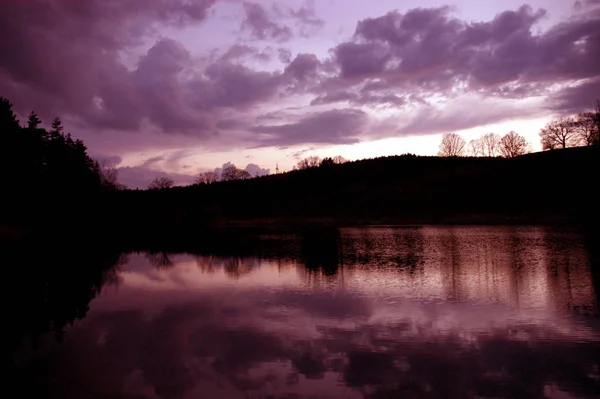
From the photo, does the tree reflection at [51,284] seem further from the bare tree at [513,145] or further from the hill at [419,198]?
the bare tree at [513,145]

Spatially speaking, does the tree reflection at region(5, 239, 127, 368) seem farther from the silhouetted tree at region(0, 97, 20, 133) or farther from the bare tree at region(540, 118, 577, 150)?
the bare tree at region(540, 118, 577, 150)

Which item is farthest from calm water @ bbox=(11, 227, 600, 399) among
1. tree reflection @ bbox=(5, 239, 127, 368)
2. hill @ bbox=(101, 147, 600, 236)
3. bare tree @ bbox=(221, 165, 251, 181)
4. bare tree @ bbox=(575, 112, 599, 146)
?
bare tree @ bbox=(221, 165, 251, 181)

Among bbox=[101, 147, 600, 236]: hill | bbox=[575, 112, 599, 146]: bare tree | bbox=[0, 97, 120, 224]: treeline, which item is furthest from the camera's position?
bbox=[575, 112, 599, 146]: bare tree

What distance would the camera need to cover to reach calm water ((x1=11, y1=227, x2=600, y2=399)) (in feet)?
27.5

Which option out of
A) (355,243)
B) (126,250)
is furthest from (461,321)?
(126,250)

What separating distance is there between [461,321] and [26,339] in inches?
468

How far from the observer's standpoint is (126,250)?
120 ft

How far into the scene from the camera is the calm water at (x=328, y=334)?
8375 millimetres

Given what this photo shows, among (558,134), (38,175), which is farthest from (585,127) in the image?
(38,175)

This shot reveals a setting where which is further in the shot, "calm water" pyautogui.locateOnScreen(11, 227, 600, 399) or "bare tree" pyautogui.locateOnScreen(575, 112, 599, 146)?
"bare tree" pyautogui.locateOnScreen(575, 112, 599, 146)

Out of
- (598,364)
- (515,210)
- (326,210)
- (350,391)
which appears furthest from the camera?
(326,210)

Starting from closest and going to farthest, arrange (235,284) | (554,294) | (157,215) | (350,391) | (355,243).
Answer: (350,391) < (554,294) < (235,284) < (355,243) < (157,215)

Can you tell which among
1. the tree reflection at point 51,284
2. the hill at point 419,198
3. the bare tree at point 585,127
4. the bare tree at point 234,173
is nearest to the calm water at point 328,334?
the tree reflection at point 51,284

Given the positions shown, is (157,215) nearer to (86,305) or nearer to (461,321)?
(86,305)
